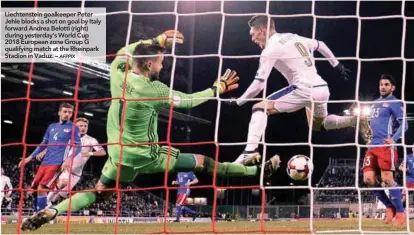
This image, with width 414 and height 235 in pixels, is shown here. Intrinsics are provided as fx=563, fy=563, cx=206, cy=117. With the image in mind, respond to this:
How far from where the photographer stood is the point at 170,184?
9.55 meters

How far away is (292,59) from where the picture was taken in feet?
16.4

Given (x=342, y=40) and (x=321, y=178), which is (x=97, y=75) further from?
(x=321, y=178)

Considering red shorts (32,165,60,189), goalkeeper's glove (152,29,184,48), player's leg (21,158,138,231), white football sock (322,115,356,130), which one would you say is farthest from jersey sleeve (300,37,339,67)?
red shorts (32,165,60,189)

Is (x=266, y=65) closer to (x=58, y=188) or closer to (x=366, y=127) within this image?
(x=366, y=127)

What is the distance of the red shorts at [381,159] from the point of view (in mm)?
5398

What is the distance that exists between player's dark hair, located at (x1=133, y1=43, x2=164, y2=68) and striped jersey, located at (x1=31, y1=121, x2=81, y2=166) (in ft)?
5.03

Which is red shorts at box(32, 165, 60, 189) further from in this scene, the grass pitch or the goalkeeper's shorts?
the goalkeeper's shorts

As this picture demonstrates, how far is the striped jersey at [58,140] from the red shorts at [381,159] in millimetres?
3108

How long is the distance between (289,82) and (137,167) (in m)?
1.59

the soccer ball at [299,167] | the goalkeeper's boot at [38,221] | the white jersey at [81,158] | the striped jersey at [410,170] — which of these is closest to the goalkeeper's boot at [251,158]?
A: the soccer ball at [299,167]

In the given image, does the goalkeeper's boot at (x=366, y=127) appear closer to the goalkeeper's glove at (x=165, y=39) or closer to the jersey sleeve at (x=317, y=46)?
the jersey sleeve at (x=317, y=46)

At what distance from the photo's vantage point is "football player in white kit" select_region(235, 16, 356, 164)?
16.4ft

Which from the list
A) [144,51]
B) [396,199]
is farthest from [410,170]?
[144,51]

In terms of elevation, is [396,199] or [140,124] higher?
[140,124]
